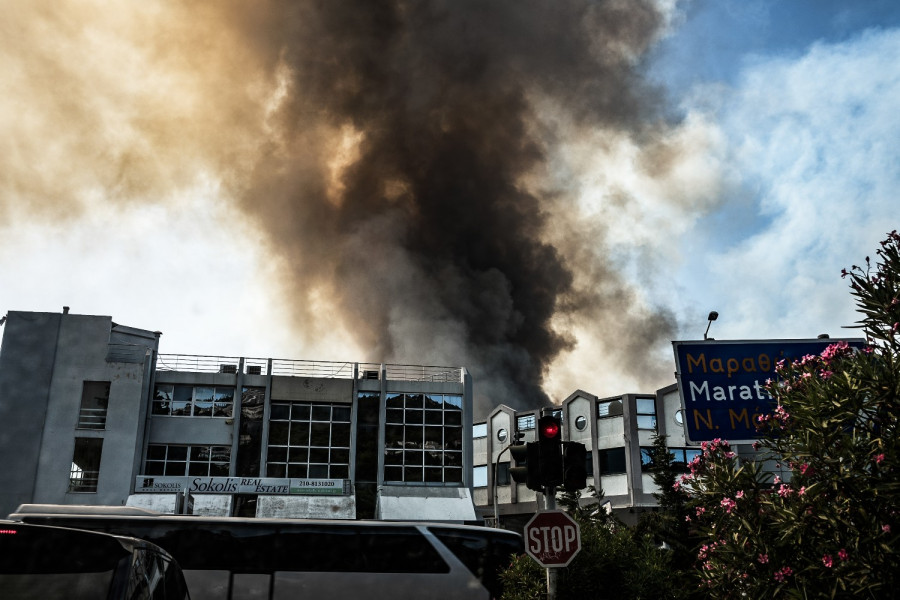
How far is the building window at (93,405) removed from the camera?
135 feet

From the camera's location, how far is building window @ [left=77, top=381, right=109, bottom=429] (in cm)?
4117

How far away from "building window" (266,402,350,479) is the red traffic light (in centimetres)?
3365

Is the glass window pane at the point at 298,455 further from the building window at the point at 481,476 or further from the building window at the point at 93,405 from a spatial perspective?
the building window at the point at 481,476

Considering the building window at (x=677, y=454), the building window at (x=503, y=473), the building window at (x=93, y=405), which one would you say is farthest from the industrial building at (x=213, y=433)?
the building window at (x=503, y=473)

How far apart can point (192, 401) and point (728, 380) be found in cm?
3688

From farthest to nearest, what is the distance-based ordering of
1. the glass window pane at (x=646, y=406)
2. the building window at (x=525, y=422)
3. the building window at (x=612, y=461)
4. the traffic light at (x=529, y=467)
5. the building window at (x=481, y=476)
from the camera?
the building window at (x=481, y=476), the building window at (x=525, y=422), the glass window pane at (x=646, y=406), the building window at (x=612, y=461), the traffic light at (x=529, y=467)

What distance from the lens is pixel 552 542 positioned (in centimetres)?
1091

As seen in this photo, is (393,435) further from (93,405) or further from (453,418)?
(93,405)

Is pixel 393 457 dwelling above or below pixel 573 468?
above

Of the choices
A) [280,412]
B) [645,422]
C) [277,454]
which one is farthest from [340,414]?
[645,422]

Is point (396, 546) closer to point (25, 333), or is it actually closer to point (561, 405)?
point (25, 333)

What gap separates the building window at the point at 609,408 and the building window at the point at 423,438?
23695 mm

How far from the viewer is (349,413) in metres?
45.3

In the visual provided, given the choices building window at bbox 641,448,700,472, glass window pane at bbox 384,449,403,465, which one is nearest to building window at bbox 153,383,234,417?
glass window pane at bbox 384,449,403,465
